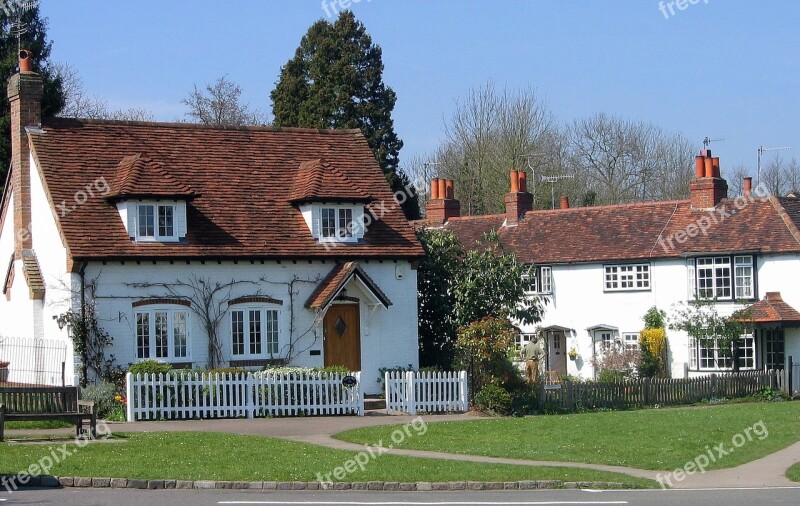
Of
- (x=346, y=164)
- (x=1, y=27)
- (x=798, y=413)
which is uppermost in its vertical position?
(x=1, y=27)

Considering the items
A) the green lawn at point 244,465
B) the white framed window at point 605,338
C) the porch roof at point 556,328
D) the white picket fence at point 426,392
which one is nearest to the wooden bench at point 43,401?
the green lawn at point 244,465

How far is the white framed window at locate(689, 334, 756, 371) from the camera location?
129ft

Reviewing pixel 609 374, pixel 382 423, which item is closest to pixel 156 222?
pixel 382 423

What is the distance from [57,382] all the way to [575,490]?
52.1ft

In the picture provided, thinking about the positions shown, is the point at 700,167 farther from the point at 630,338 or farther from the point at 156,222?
the point at 156,222

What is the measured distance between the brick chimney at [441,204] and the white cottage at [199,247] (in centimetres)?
1775

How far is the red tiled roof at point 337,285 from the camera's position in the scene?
2919 cm

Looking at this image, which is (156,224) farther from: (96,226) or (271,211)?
(271,211)

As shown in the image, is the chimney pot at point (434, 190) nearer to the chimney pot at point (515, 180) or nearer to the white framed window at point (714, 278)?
the chimney pot at point (515, 180)

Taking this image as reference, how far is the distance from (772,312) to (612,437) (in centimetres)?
1812

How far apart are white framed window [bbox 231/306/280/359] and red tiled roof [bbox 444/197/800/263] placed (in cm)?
1757

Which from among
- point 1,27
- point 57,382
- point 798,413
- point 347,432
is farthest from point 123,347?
point 1,27

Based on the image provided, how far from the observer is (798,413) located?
1089 inches

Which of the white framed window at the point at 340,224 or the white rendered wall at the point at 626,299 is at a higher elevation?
the white framed window at the point at 340,224
